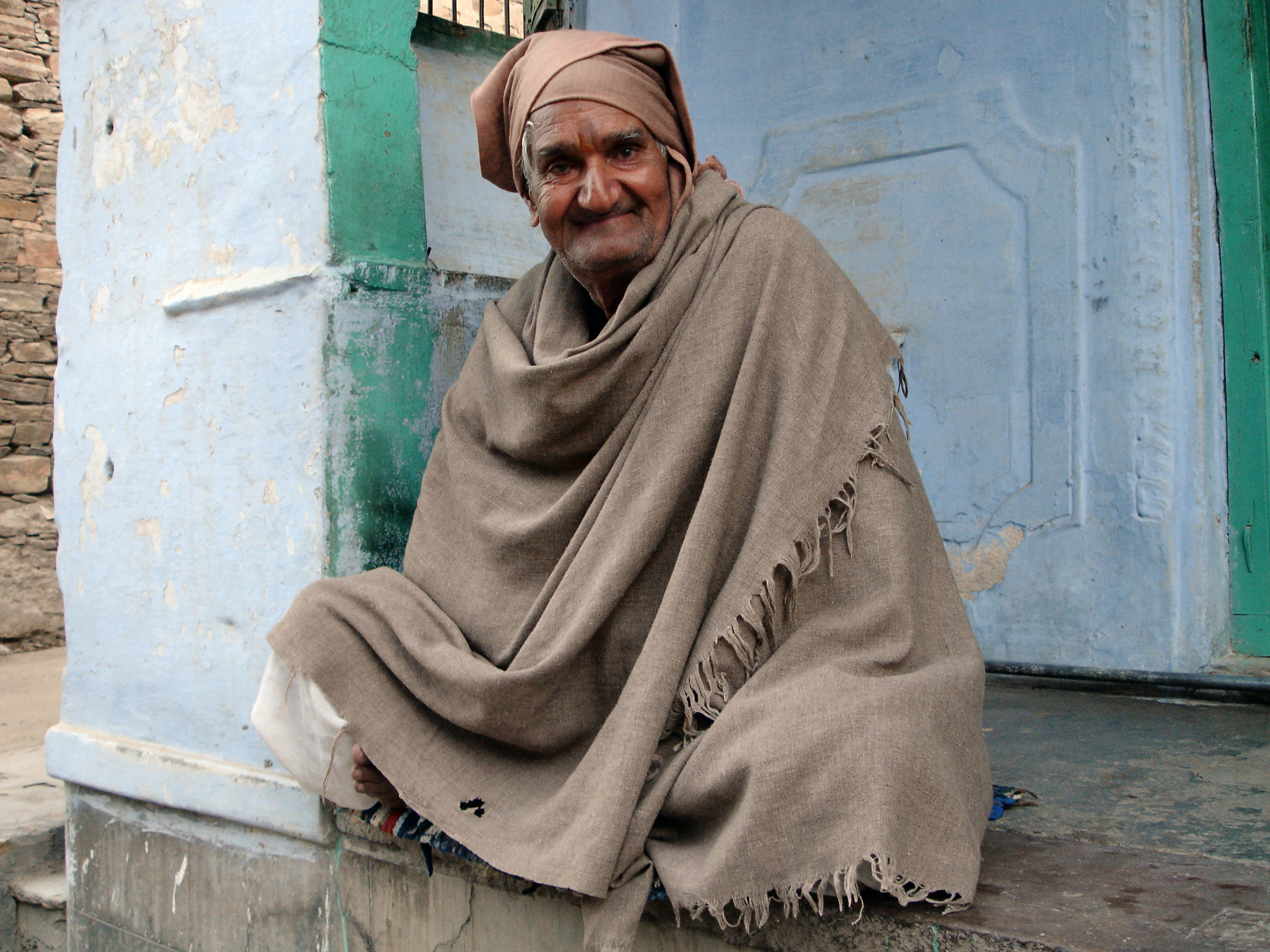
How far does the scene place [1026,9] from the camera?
10.9ft

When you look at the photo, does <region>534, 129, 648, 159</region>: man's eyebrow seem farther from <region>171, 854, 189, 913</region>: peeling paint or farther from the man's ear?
<region>171, 854, 189, 913</region>: peeling paint

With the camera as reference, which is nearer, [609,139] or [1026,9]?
[609,139]

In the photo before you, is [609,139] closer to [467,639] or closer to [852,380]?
[852,380]

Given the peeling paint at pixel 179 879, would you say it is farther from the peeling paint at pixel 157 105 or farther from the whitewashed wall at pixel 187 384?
the peeling paint at pixel 157 105

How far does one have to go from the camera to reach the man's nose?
6.33 ft

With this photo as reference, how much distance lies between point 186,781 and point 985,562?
7.85 feet

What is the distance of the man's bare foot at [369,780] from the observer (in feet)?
6.42

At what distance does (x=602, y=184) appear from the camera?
1.94 metres

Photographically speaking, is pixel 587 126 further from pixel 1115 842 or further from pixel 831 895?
pixel 1115 842

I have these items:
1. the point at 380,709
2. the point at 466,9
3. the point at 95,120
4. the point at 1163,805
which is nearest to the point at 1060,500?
the point at 1163,805

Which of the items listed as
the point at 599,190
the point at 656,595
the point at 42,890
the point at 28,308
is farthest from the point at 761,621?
the point at 28,308

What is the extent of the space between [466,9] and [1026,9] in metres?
5.67

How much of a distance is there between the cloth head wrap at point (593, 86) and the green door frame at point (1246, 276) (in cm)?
185

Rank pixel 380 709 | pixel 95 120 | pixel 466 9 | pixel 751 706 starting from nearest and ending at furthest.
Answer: pixel 751 706, pixel 380 709, pixel 95 120, pixel 466 9
